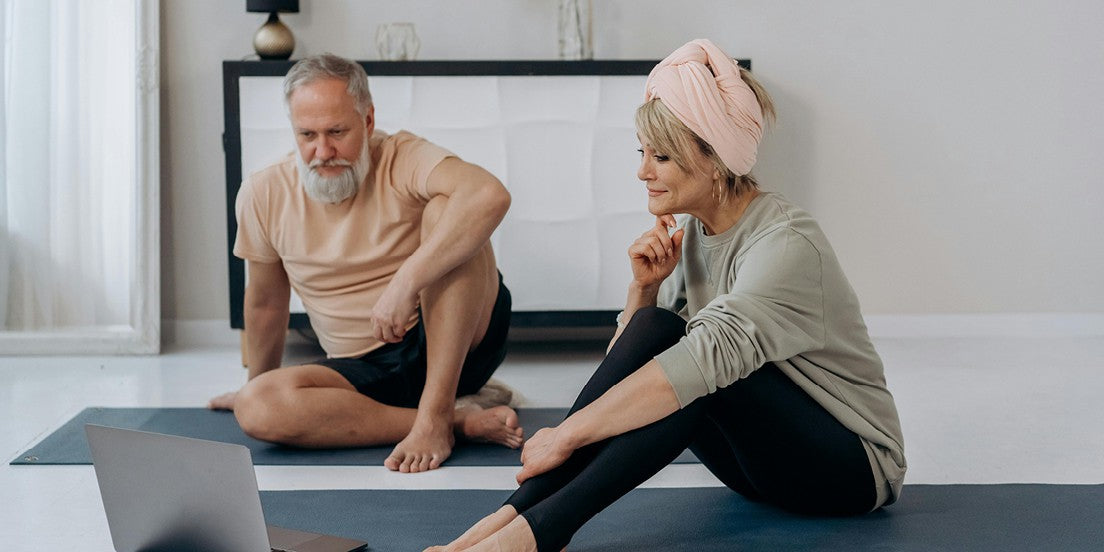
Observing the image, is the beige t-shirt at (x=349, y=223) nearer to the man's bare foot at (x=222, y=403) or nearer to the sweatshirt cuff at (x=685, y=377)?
the man's bare foot at (x=222, y=403)

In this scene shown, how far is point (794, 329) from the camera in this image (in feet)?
6.86

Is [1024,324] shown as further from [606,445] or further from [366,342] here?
[606,445]

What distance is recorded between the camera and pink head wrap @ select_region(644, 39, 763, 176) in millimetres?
2178

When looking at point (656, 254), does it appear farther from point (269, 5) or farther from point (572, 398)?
point (269, 5)

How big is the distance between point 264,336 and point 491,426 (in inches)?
26.0

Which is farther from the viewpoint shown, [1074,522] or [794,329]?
[1074,522]

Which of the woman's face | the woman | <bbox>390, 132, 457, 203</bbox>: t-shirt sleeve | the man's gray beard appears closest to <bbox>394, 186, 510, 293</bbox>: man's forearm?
<bbox>390, 132, 457, 203</bbox>: t-shirt sleeve

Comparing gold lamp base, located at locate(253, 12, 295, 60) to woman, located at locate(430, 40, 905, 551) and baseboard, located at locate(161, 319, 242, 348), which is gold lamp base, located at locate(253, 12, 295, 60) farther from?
woman, located at locate(430, 40, 905, 551)

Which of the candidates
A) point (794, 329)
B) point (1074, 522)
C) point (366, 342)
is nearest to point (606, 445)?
point (794, 329)

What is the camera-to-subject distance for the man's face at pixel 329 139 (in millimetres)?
2938

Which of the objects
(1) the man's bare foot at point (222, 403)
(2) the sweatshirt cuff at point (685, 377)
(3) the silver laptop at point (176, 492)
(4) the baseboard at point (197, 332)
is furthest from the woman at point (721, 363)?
(4) the baseboard at point (197, 332)

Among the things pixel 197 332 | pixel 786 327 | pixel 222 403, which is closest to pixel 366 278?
pixel 222 403

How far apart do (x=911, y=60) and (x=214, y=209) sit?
107 inches

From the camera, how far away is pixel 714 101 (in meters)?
2.17
